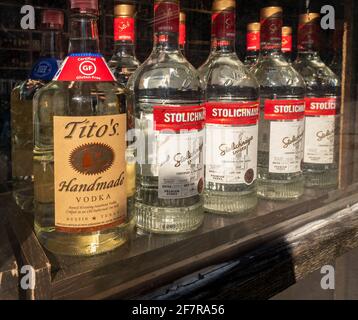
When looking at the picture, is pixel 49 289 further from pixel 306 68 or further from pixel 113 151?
pixel 306 68

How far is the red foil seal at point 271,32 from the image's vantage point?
0.84 metres

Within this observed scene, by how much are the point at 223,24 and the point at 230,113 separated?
0.49 feet

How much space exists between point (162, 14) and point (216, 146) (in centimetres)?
23

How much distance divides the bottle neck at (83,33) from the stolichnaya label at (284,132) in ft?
1.25

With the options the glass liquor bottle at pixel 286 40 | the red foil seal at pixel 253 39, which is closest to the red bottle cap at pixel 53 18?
the red foil seal at pixel 253 39

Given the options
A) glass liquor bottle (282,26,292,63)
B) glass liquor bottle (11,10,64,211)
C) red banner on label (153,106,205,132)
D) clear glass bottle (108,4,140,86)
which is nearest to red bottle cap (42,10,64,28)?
glass liquor bottle (11,10,64,211)

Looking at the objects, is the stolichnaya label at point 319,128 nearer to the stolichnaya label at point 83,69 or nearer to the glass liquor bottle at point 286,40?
the glass liquor bottle at point 286,40

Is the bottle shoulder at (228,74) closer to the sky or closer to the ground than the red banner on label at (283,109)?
closer to the sky

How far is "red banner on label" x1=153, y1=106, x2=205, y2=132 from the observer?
64 centimetres

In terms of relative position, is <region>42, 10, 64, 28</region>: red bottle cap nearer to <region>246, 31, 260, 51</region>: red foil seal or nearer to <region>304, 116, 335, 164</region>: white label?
<region>246, 31, 260, 51</region>: red foil seal

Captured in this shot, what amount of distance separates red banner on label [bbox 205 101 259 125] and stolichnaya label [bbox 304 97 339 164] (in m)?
0.23

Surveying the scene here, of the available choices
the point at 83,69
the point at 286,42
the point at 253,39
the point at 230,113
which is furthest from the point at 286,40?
the point at 83,69

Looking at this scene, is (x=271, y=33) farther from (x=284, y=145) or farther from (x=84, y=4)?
(x=84, y=4)
